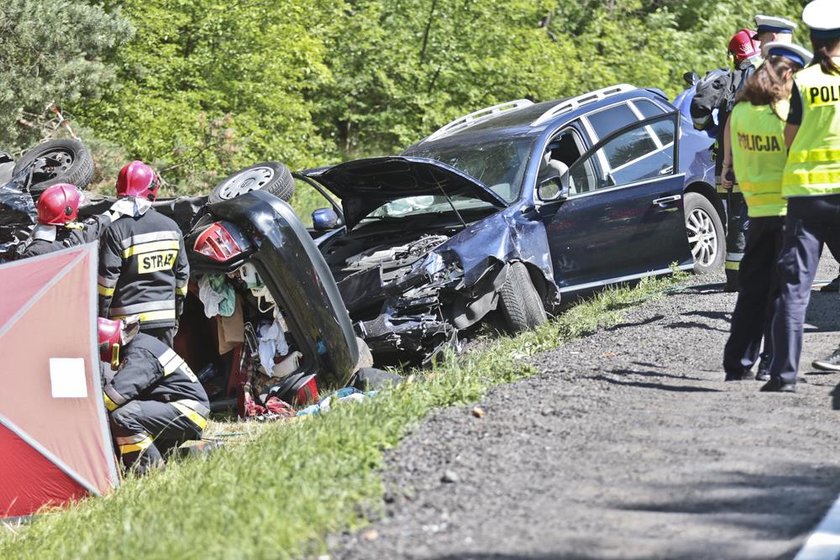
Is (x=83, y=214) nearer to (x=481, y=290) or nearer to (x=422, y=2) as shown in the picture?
(x=481, y=290)

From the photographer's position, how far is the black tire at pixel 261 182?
8.73 metres

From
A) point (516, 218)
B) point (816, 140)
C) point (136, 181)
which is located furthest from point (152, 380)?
point (816, 140)

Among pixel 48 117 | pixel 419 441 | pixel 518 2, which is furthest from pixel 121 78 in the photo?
pixel 419 441

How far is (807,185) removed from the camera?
6.28 metres

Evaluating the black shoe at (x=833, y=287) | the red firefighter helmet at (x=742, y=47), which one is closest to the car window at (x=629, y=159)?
the red firefighter helmet at (x=742, y=47)

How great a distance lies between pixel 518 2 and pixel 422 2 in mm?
1770

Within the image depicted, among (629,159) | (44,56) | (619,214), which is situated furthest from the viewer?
(44,56)

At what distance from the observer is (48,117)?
54.0 ft

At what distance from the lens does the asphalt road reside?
4270 mm

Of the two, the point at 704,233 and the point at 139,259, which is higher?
the point at 139,259

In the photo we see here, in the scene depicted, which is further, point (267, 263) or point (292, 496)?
point (267, 263)

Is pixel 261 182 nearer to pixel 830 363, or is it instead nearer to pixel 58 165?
pixel 58 165

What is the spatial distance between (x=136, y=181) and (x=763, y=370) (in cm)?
403

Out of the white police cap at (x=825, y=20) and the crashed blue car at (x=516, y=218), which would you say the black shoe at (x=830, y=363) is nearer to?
the white police cap at (x=825, y=20)
